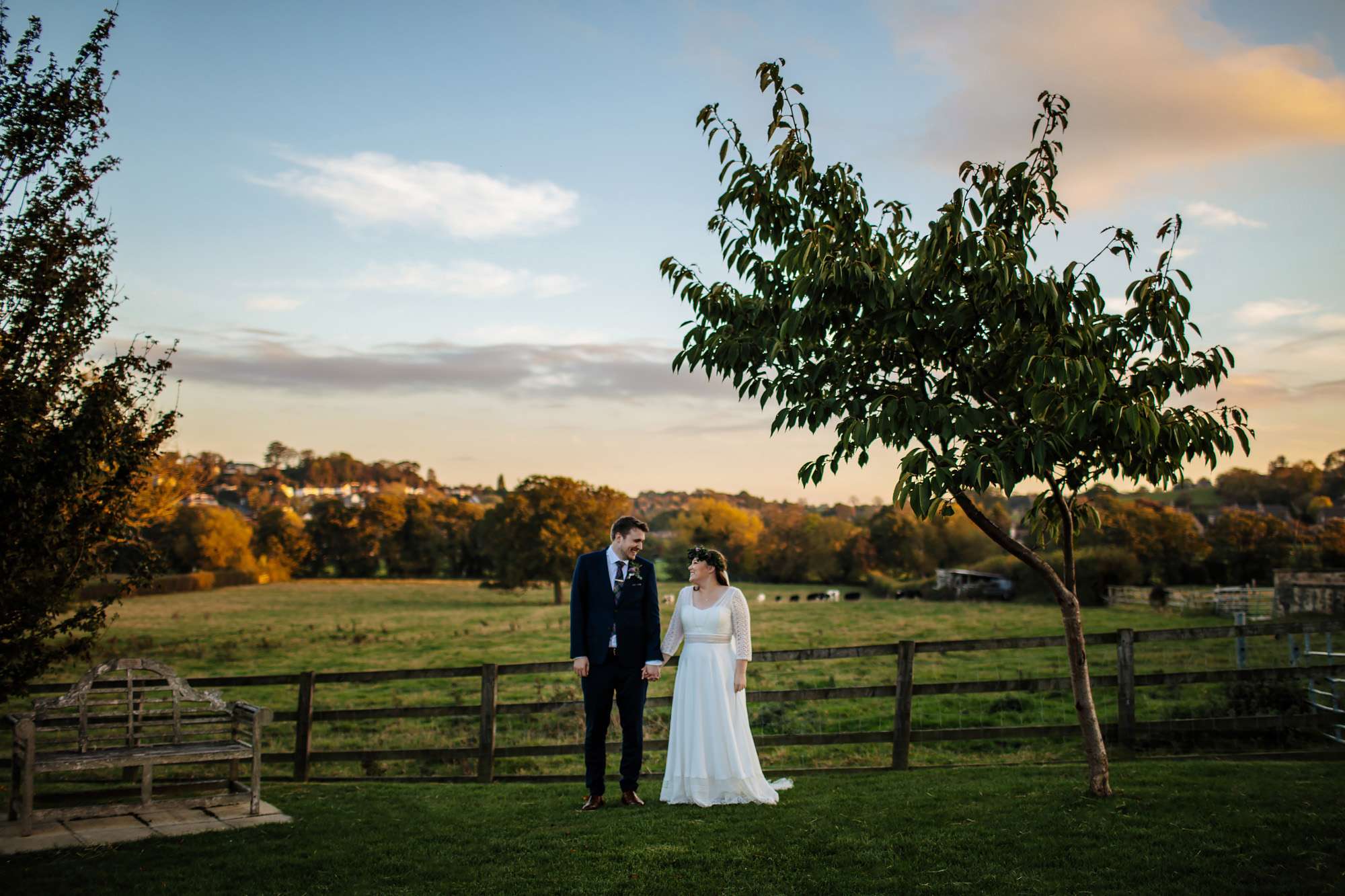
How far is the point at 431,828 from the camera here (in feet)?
21.5

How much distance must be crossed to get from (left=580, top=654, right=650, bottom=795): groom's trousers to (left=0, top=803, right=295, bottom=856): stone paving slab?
235 centimetres

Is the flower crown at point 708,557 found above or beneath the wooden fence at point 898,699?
above

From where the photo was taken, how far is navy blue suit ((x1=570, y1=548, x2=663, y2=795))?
7.18m

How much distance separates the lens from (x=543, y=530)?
143ft

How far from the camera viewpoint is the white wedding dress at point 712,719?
7012mm

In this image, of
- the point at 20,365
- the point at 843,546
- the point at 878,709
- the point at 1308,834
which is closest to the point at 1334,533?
the point at 843,546

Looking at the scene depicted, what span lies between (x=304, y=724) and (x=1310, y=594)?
3149 cm

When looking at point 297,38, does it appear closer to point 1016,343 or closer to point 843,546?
point 1016,343

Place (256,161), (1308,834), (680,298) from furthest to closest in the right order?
(256,161), (680,298), (1308,834)

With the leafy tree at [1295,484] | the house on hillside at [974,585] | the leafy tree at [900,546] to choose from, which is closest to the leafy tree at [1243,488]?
the leafy tree at [1295,484]

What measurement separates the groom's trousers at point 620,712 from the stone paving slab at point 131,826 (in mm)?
2346

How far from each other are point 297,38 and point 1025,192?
32.2 ft

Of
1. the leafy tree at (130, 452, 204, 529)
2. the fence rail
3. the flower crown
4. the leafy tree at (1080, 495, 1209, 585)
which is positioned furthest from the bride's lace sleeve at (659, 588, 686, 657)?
the leafy tree at (1080, 495, 1209, 585)

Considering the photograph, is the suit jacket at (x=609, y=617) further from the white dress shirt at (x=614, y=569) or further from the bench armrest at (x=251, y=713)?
the bench armrest at (x=251, y=713)
